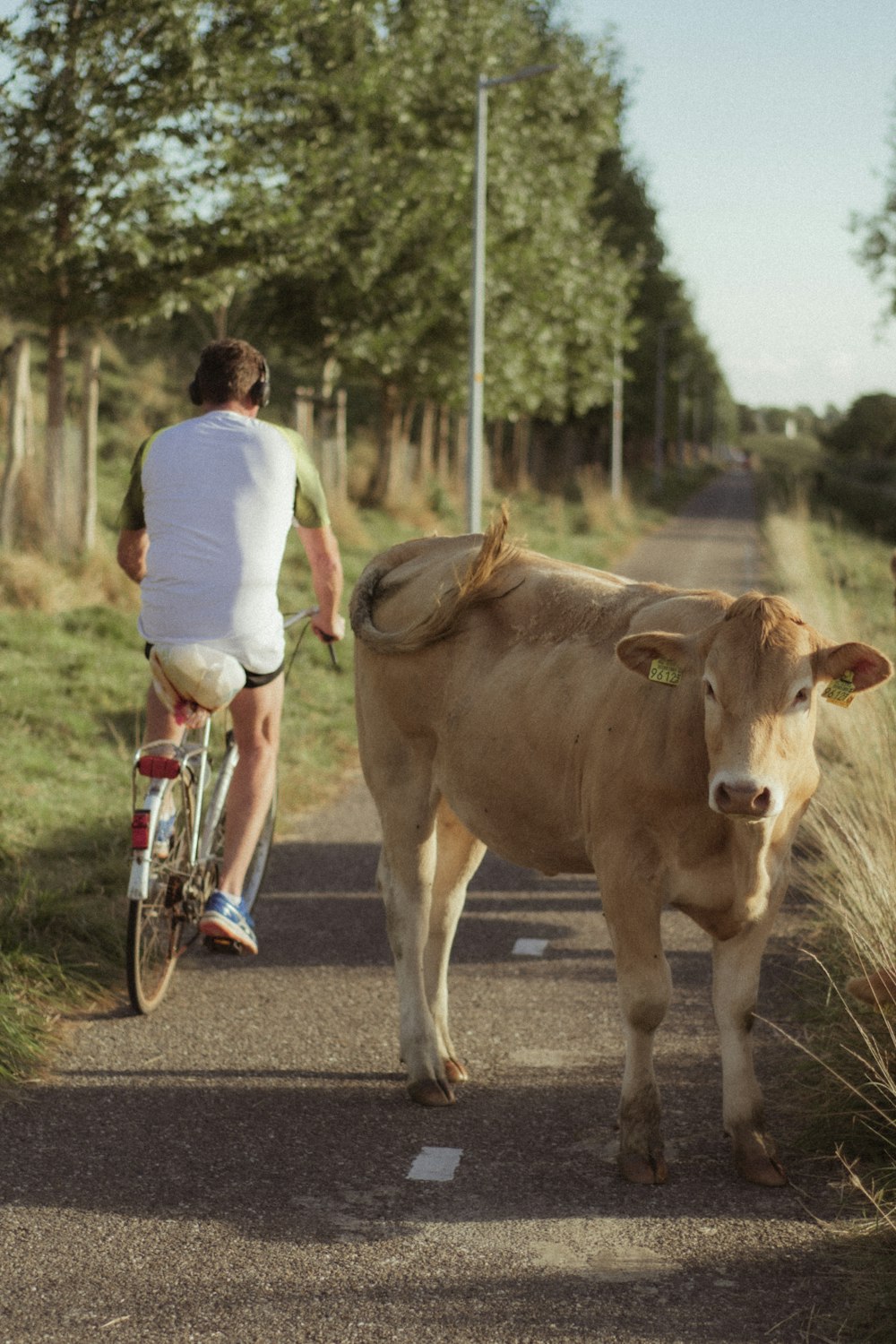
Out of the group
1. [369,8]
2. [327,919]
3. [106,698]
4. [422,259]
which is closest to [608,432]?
[422,259]

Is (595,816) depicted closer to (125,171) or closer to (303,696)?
(303,696)

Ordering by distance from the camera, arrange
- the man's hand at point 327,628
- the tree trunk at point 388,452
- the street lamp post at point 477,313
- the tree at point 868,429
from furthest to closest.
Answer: the tree at point 868,429 → the tree trunk at point 388,452 → the street lamp post at point 477,313 → the man's hand at point 327,628

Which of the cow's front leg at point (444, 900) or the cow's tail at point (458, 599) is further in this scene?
the cow's front leg at point (444, 900)

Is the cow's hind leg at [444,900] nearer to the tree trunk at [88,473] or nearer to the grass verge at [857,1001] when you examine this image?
the grass verge at [857,1001]

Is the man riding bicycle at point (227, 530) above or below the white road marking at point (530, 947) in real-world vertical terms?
above

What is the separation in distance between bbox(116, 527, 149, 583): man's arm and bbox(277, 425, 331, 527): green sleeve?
0.62 meters

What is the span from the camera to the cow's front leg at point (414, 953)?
507 centimetres

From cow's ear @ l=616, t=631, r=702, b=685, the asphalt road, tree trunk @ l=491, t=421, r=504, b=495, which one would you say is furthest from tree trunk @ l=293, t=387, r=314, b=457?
cow's ear @ l=616, t=631, r=702, b=685

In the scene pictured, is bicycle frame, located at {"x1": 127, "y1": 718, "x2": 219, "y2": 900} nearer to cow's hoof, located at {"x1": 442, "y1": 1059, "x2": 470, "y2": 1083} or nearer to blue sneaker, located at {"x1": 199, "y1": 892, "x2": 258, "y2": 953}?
blue sneaker, located at {"x1": 199, "y1": 892, "x2": 258, "y2": 953}

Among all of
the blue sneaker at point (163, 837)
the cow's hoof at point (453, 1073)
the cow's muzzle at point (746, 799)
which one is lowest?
the cow's hoof at point (453, 1073)

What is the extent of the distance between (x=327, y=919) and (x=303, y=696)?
18.0 ft

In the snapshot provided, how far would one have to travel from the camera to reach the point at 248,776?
5988 millimetres

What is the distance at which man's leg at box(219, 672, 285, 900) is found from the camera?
19.2 ft

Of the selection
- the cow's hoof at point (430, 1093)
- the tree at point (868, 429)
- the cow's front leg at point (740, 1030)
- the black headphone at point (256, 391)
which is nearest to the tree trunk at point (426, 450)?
the black headphone at point (256, 391)
